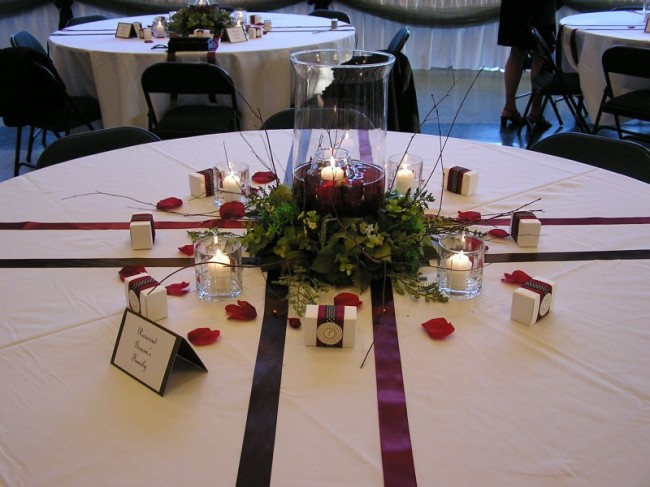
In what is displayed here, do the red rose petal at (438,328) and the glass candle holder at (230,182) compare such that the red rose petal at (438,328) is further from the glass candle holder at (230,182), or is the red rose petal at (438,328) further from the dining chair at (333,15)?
the dining chair at (333,15)

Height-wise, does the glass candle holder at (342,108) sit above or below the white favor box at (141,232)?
above

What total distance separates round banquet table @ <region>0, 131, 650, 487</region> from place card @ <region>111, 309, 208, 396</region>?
2 centimetres

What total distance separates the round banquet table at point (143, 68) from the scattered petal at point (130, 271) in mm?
2260

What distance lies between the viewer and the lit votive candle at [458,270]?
1.25 metres

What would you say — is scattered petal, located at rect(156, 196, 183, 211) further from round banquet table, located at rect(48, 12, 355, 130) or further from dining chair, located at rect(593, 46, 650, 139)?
dining chair, located at rect(593, 46, 650, 139)

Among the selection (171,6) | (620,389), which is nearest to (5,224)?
(620,389)

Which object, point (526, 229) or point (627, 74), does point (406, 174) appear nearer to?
point (526, 229)

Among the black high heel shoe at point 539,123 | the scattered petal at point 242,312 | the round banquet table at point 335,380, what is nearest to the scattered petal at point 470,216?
the round banquet table at point 335,380

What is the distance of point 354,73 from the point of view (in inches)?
50.8

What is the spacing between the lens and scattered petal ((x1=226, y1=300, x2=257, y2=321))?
120 cm

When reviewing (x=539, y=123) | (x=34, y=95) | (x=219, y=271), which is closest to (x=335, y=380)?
(x=219, y=271)

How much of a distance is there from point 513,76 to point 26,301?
4392 mm

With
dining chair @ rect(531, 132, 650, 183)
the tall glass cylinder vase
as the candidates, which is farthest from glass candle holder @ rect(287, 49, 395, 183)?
dining chair @ rect(531, 132, 650, 183)

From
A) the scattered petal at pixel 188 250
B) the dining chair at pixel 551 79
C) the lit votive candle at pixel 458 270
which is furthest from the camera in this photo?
the dining chair at pixel 551 79
